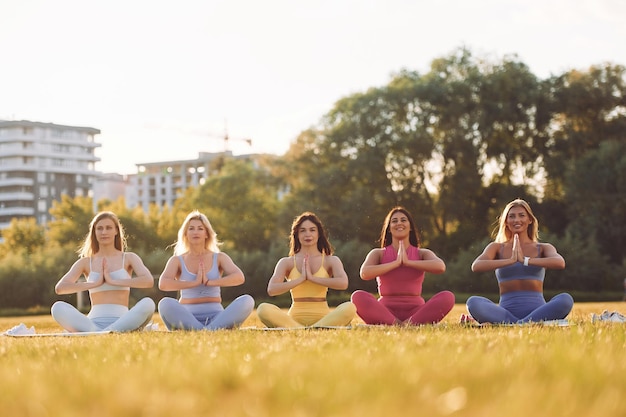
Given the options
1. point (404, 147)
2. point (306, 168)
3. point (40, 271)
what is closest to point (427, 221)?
point (404, 147)

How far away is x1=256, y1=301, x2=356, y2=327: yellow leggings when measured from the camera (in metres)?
12.9

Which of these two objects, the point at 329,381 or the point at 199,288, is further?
the point at 199,288

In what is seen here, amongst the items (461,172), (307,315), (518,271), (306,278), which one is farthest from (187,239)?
(461,172)

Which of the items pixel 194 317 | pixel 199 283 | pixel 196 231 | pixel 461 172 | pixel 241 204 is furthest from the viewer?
pixel 241 204

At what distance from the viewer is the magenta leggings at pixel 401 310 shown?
1295cm

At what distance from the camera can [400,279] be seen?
1367cm

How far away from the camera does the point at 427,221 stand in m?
60.8

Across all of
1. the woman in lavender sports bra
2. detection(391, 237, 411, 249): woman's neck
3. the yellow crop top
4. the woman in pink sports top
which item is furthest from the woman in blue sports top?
the woman in lavender sports bra

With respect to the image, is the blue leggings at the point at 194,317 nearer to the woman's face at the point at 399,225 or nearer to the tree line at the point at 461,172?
the woman's face at the point at 399,225

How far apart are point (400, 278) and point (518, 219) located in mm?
1763

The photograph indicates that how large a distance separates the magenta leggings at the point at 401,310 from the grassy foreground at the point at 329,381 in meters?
5.99

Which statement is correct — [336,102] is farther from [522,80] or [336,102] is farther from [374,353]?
[374,353]

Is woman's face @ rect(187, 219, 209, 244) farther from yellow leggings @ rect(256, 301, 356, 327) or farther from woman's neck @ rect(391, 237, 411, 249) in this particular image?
woman's neck @ rect(391, 237, 411, 249)

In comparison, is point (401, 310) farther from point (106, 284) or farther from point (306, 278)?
point (106, 284)
